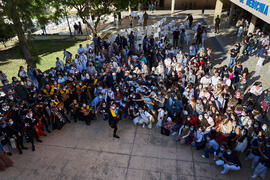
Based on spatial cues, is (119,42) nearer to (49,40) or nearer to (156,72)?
(156,72)

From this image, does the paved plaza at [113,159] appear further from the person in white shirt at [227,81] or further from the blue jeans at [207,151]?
the person in white shirt at [227,81]

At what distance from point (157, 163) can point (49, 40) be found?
2104 centimetres

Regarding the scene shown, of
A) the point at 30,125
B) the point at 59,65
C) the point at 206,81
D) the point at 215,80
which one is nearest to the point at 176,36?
the point at 206,81

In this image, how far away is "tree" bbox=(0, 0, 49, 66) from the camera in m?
9.48

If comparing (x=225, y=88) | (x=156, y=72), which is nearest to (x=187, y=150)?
(x=225, y=88)

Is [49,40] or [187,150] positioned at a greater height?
[49,40]

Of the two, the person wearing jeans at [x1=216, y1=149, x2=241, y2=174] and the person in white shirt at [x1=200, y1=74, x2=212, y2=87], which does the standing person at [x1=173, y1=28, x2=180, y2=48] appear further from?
the person wearing jeans at [x1=216, y1=149, x2=241, y2=174]

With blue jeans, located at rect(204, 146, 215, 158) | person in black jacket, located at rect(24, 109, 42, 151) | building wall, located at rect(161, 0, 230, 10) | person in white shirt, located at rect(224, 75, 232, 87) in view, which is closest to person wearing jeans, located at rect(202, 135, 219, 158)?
blue jeans, located at rect(204, 146, 215, 158)

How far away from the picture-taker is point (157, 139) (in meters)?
8.12

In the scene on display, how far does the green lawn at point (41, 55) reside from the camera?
1597 cm

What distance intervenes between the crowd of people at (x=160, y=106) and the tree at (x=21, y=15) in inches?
88.9

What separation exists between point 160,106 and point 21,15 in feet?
28.7

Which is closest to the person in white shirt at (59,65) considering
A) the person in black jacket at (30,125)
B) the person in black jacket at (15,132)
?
the person in black jacket at (30,125)

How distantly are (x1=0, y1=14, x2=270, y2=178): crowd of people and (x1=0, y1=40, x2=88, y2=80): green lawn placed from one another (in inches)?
222
